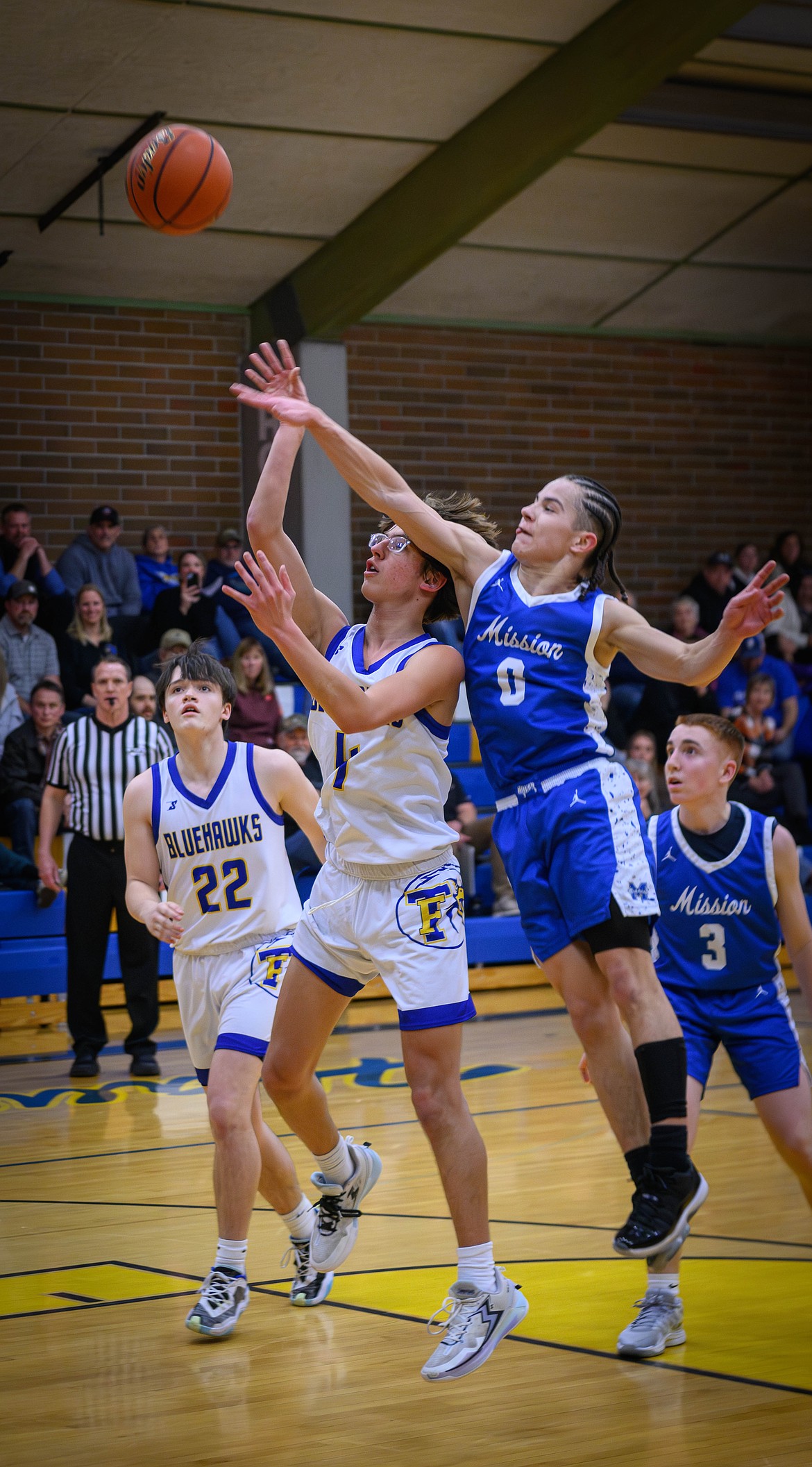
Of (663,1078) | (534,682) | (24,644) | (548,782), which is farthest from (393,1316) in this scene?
(24,644)

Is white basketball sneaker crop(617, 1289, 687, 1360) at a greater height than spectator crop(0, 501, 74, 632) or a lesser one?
lesser

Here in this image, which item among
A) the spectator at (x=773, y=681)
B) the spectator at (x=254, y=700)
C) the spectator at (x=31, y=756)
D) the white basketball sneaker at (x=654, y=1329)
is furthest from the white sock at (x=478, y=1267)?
the spectator at (x=773, y=681)

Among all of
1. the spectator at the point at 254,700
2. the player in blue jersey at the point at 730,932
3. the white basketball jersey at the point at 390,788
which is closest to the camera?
the white basketball jersey at the point at 390,788

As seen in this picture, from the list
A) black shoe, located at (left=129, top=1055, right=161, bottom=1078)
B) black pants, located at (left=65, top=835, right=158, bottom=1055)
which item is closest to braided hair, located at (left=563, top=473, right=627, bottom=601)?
black pants, located at (left=65, top=835, right=158, bottom=1055)

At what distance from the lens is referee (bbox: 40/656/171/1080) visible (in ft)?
26.2

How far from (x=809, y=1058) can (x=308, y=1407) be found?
514cm

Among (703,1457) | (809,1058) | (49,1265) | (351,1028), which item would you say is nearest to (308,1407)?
(703,1457)

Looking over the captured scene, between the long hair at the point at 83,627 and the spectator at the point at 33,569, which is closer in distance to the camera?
the long hair at the point at 83,627

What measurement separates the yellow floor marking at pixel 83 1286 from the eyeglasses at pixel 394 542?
6.76 feet

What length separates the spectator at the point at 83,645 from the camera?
1072 cm

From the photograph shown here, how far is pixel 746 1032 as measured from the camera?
441 centimetres

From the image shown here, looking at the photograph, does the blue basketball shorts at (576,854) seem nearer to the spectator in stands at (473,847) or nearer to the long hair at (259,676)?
the spectator in stands at (473,847)

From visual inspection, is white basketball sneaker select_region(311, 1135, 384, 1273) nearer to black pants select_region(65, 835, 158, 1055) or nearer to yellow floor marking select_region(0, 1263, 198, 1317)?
yellow floor marking select_region(0, 1263, 198, 1317)

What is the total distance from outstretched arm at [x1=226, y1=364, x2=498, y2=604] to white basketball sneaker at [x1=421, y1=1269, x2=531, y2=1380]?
5.42 feet
